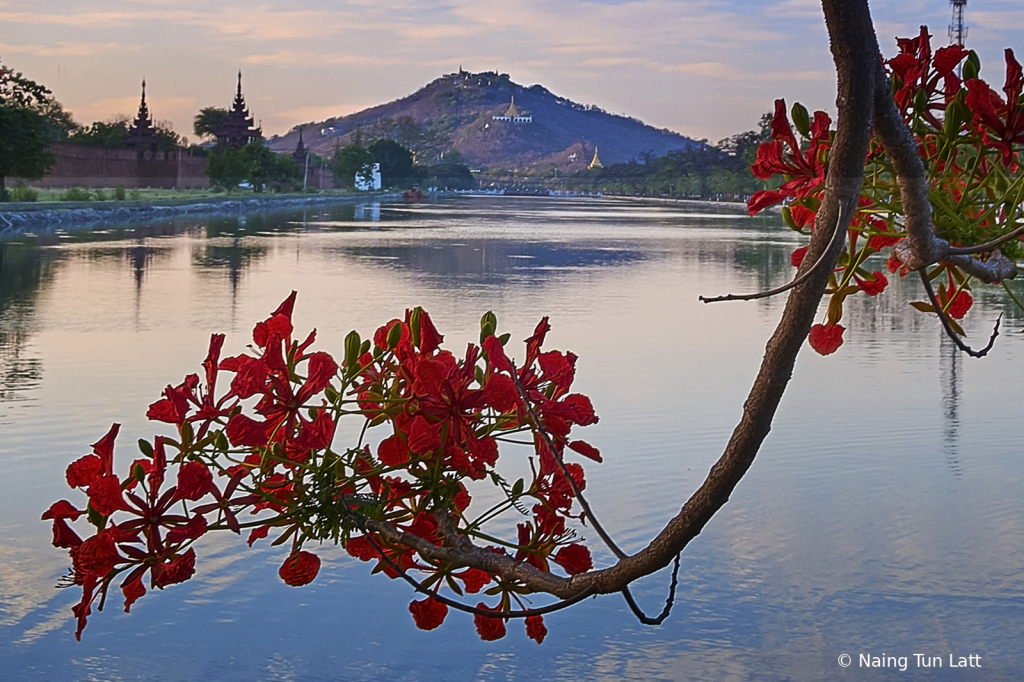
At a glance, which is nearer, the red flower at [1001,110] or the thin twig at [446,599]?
the thin twig at [446,599]

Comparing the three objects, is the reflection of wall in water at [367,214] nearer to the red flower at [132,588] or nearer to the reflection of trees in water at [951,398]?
the reflection of trees in water at [951,398]

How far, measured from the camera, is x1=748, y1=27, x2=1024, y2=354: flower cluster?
1.02 meters

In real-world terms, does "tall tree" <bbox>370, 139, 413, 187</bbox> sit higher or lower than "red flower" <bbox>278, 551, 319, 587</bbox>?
higher

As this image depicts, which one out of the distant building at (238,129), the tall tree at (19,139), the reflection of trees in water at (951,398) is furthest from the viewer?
the distant building at (238,129)

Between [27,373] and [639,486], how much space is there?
3.07 metres

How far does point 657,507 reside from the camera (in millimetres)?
3727

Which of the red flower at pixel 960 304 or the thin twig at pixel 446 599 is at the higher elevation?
the red flower at pixel 960 304

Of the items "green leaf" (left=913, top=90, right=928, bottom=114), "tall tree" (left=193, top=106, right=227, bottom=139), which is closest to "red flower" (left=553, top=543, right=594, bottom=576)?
"green leaf" (left=913, top=90, right=928, bottom=114)

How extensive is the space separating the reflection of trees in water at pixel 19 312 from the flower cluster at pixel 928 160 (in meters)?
4.54

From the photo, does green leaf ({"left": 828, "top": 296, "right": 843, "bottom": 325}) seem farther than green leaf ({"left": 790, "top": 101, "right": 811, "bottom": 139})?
Yes

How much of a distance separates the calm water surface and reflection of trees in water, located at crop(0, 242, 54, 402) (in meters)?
0.03

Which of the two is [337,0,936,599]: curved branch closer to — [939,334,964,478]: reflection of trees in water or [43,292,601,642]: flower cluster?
[43,292,601,642]: flower cluster

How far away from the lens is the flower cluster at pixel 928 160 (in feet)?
3.34

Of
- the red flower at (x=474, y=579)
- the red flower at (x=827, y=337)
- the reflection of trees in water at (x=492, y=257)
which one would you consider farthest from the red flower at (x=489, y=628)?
the reflection of trees in water at (x=492, y=257)
